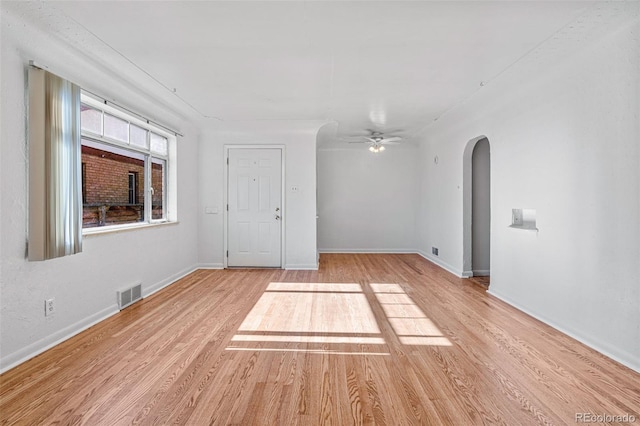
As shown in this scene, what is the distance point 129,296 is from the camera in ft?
12.9

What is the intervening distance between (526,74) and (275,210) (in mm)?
4238

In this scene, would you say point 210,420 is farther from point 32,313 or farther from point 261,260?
point 261,260

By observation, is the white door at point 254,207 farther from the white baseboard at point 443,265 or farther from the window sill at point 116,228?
the white baseboard at point 443,265

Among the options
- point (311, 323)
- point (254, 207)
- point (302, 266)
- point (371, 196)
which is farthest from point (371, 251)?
point (311, 323)

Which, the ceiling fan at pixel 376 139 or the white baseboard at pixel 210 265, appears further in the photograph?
the ceiling fan at pixel 376 139

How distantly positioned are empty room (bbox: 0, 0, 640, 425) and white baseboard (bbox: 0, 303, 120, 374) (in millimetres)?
14

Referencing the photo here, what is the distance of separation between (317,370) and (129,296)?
268 cm

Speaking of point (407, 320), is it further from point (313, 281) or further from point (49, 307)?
point (49, 307)

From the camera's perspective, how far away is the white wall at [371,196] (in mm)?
8078

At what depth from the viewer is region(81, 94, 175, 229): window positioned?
3492 millimetres

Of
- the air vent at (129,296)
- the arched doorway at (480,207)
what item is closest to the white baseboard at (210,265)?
the air vent at (129,296)

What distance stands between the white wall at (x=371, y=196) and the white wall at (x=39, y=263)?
15.0 feet

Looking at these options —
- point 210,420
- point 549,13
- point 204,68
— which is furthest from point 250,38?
point 210,420

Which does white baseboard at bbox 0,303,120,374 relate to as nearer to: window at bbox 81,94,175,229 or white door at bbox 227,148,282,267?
window at bbox 81,94,175,229
